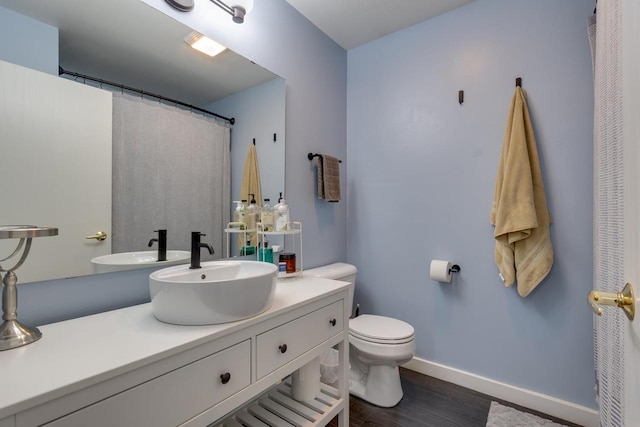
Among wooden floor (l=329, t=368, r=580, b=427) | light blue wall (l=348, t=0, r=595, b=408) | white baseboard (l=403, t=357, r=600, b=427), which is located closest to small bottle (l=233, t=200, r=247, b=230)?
light blue wall (l=348, t=0, r=595, b=408)

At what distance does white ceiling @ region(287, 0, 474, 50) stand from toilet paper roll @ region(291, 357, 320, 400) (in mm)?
2136

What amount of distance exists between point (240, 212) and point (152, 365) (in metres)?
0.96

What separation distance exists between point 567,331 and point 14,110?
2632 mm

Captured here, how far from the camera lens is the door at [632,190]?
519 millimetres

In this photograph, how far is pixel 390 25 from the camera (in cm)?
217

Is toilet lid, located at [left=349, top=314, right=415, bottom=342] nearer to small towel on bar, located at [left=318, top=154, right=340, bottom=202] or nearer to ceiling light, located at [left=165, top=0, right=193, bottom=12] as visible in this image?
small towel on bar, located at [left=318, top=154, right=340, bottom=202]

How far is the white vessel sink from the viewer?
3.73 feet

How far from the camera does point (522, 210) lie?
164cm

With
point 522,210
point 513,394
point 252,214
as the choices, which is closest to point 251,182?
point 252,214

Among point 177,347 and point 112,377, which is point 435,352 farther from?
point 112,377

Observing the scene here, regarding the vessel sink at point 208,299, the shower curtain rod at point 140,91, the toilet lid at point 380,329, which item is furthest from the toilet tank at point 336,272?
the shower curtain rod at point 140,91

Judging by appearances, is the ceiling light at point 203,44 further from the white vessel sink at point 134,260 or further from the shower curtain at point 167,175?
the white vessel sink at point 134,260

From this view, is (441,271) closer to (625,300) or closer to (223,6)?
(625,300)

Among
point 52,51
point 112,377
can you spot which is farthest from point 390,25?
point 112,377
